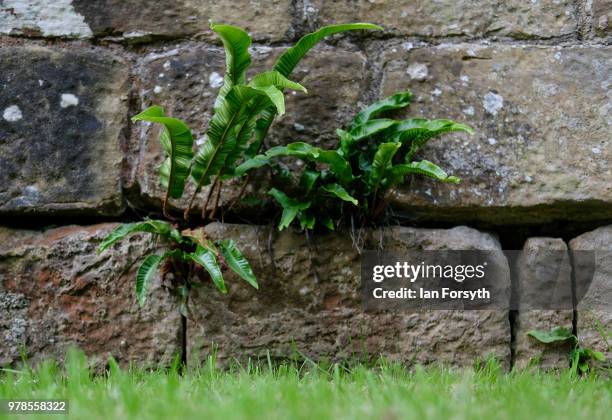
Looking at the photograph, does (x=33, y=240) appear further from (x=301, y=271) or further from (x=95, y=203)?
(x=301, y=271)

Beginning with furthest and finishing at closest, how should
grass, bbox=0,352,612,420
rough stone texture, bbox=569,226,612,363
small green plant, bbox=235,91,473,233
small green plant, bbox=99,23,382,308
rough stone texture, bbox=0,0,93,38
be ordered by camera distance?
rough stone texture, bbox=0,0,93,38 → rough stone texture, bbox=569,226,612,363 → small green plant, bbox=235,91,473,233 → small green plant, bbox=99,23,382,308 → grass, bbox=0,352,612,420

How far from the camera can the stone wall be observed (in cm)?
231

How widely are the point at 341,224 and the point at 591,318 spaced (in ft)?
2.90

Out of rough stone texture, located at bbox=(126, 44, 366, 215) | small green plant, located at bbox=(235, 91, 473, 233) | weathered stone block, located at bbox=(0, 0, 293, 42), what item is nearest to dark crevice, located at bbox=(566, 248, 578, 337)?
small green plant, located at bbox=(235, 91, 473, 233)

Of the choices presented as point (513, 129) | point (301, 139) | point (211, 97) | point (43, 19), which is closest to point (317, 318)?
point (301, 139)

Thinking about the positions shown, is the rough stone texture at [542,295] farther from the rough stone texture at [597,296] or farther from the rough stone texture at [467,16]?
the rough stone texture at [467,16]

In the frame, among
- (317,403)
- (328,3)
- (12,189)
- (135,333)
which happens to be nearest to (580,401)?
(317,403)

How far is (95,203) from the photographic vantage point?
2.38 m

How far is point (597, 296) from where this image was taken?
7.83ft

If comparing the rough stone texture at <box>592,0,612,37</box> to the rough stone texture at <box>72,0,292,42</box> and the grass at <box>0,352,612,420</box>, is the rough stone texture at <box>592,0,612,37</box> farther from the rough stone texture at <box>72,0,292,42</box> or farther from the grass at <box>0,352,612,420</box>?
the grass at <box>0,352,612,420</box>

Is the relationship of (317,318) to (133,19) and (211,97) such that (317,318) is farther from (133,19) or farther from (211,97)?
(133,19)

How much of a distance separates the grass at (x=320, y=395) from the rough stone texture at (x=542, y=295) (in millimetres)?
211

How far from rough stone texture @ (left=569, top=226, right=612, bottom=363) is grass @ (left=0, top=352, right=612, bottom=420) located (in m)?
0.24

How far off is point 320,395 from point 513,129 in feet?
4.17
